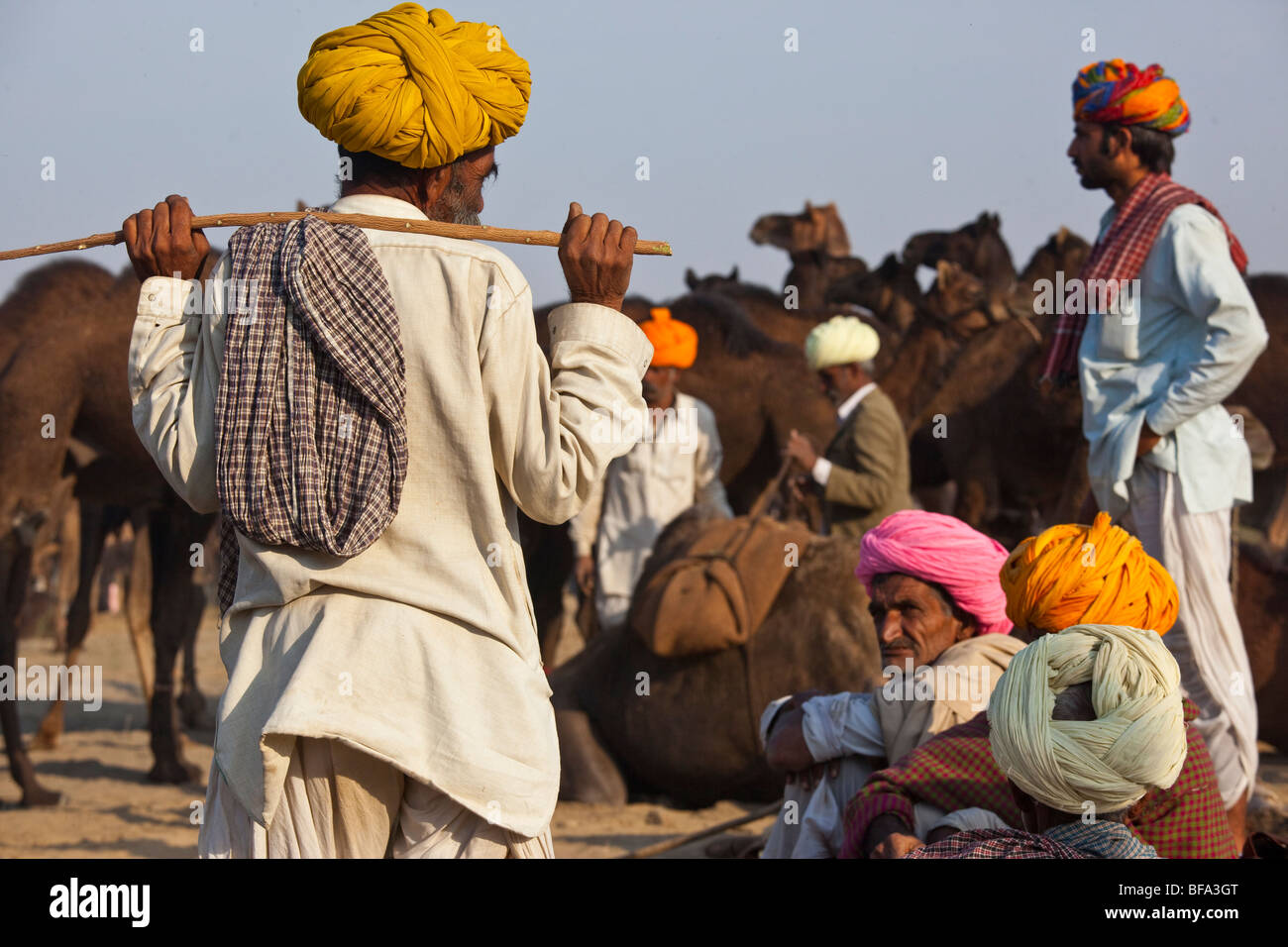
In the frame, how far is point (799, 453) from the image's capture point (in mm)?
7125

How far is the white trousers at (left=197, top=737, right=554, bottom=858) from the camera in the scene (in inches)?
92.2

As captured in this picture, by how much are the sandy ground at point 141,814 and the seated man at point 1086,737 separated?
300 cm

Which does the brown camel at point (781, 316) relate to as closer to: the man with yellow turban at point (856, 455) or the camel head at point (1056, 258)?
the camel head at point (1056, 258)

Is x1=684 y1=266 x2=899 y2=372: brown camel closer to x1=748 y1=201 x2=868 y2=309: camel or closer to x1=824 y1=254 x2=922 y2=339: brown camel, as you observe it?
x1=824 y1=254 x2=922 y2=339: brown camel

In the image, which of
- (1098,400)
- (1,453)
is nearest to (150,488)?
(1,453)

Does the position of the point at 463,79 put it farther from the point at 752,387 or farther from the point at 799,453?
the point at 752,387

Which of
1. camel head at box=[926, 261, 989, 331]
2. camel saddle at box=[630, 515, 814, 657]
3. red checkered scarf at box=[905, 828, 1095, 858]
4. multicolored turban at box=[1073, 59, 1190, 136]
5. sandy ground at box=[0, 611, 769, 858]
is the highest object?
multicolored turban at box=[1073, 59, 1190, 136]

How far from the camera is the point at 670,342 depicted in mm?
9000

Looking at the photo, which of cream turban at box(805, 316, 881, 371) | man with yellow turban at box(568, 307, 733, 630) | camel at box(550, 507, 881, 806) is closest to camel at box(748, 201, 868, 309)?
man with yellow turban at box(568, 307, 733, 630)

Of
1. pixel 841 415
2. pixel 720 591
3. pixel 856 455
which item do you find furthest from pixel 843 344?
pixel 720 591

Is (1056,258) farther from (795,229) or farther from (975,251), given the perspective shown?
(795,229)

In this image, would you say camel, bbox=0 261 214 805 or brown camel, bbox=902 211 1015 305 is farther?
brown camel, bbox=902 211 1015 305

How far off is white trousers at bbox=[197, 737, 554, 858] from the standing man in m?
2.95
